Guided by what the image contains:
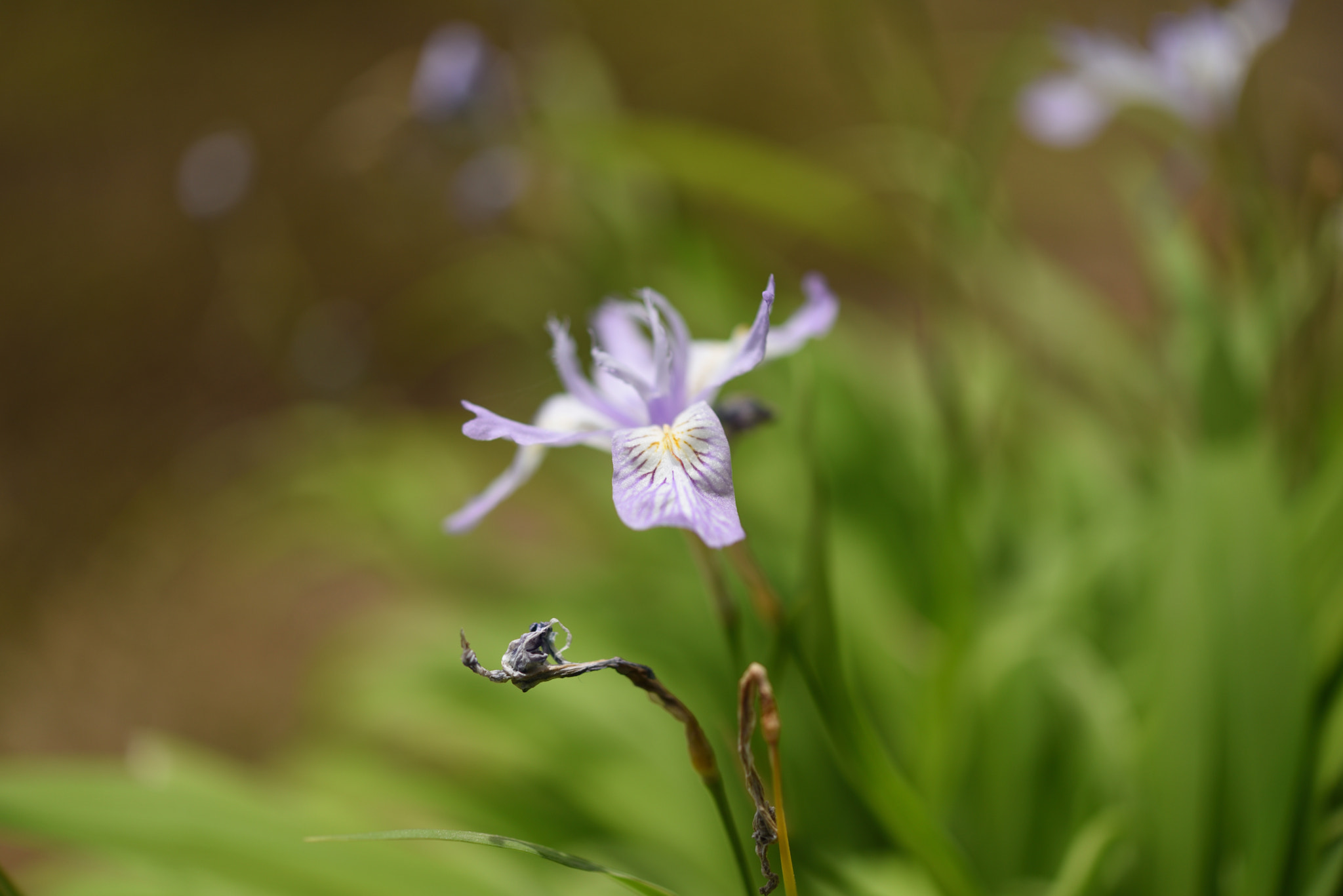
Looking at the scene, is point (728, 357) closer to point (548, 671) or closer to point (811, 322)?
point (811, 322)

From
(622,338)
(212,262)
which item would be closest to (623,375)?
(622,338)

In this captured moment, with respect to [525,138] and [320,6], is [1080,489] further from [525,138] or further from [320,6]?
[320,6]

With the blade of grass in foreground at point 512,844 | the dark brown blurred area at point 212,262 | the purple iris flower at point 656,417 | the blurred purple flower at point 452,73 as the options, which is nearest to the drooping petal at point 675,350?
the purple iris flower at point 656,417

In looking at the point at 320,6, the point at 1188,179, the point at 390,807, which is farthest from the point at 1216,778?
the point at 320,6

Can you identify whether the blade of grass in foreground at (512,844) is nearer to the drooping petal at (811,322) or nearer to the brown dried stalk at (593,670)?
the brown dried stalk at (593,670)

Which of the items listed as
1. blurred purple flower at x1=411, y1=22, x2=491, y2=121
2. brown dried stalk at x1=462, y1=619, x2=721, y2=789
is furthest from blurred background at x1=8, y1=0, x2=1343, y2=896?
brown dried stalk at x1=462, y1=619, x2=721, y2=789

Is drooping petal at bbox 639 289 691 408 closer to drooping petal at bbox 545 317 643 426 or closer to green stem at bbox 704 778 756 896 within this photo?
drooping petal at bbox 545 317 643 426
